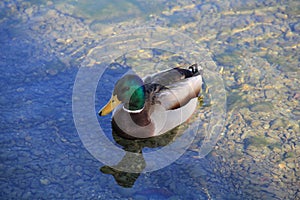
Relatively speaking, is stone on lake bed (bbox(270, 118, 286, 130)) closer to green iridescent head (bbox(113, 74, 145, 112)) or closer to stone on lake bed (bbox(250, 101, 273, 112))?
stone on lake bed (bbox(250, 101, 273, 112))

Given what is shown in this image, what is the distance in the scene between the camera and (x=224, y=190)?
14.3 feet

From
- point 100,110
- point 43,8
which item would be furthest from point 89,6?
point 100,110

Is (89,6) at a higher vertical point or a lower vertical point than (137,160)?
higher

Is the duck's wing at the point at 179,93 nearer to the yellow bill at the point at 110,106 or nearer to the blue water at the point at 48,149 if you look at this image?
the yellow bill at the point at 110,106

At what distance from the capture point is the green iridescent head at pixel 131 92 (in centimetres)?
464

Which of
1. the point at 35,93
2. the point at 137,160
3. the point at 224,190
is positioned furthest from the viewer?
the point at 35,93

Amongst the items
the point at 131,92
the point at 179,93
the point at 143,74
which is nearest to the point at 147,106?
the point at 131,92

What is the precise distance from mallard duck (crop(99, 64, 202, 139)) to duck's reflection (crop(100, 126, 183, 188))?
58 millimetres

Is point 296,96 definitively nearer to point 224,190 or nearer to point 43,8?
point 224,190

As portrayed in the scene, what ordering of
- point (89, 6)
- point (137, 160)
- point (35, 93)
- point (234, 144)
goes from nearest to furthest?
1. point (137, 160)
2. point (234, 144)
3. point (35, 93)
4. point (89, 6)

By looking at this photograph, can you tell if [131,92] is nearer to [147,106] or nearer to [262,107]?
[147,106]

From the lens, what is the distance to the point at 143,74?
232 inches

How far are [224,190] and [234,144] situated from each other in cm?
76

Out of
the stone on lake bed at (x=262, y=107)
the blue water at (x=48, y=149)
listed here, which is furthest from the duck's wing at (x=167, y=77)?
the blue water at (x=48, y=149)
